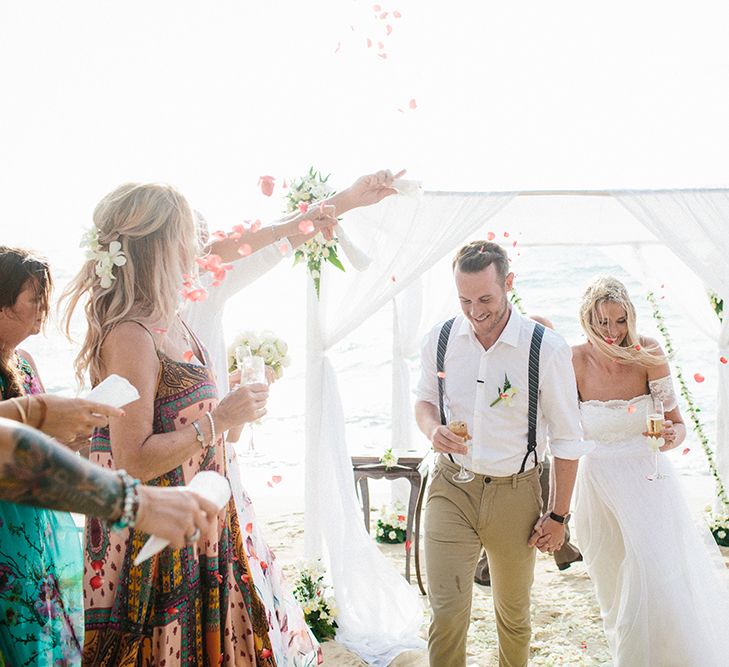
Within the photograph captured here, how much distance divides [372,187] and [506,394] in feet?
3.37

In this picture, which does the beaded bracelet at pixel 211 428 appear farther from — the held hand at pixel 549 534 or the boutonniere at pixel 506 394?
the held hand at pixel 549 534

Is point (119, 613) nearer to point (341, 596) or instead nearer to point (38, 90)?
point (341, 596)

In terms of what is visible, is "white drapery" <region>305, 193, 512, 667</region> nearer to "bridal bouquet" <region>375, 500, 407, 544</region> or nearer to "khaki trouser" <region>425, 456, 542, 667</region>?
"khaki trouser" <region>425, 456, 542, 667</region>

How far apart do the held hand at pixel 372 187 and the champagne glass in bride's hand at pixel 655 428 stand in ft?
5.62

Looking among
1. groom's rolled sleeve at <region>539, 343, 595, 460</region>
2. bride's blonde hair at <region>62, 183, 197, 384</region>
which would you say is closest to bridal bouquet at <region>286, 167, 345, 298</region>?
groom's rolled sleeve at <region>539, 343, 595, 460</region>

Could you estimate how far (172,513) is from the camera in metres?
1.50

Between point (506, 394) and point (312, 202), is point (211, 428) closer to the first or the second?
point (506, 394)

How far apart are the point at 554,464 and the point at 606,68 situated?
17.2 metres

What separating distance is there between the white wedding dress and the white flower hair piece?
9.21 ft

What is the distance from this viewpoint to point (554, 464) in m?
3.33

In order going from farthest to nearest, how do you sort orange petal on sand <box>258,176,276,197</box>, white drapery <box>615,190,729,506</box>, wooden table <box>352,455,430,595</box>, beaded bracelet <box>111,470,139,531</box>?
wooden table <box>352,455,430,595</box> → white drapery <box>615,190,729,506</box> → orange petal on sand <box>258,176,276,197</box> → beaded bracelet <box>111,470,139,531</box>

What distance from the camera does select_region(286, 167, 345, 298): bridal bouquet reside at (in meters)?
4.18

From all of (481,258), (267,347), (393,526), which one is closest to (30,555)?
→ (267,347)

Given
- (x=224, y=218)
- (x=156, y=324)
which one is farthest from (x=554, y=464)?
(x=224, y=218)
